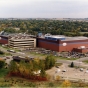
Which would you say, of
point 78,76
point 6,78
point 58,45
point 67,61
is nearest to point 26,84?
point 6,78

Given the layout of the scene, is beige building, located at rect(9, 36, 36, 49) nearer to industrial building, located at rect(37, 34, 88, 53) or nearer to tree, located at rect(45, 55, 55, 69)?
industrial building, located at rect(37, 34, 88, 53)

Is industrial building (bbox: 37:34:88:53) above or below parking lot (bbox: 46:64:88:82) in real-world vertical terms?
above

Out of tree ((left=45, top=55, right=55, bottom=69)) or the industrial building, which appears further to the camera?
the industrial building

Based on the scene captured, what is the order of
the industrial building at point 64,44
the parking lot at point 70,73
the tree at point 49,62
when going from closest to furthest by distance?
the parking lot at point 70,73
the tree at point 49,62
the industrial building at point 64,44

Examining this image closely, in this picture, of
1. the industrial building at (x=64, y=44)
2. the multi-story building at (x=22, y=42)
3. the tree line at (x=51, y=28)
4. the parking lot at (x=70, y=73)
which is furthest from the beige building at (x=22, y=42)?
the tree line at (x=51, y=28)

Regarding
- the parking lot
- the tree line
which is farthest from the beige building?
the tree line

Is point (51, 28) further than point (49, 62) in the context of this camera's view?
Yes

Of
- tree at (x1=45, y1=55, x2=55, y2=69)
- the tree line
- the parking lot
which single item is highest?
the tree line

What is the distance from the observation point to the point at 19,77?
19.0 metres

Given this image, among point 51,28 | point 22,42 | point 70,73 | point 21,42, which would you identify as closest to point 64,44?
point 22,42

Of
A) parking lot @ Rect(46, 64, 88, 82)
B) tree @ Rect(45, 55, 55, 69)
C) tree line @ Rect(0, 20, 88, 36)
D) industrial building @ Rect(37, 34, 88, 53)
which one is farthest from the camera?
tree line @ Rect(0, 20, 88, 36)

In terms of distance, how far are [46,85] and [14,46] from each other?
18.0m

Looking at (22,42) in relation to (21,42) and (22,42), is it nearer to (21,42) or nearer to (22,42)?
(22,42)

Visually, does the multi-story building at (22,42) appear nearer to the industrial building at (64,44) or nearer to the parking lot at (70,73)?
the industrial building at (64,44)
